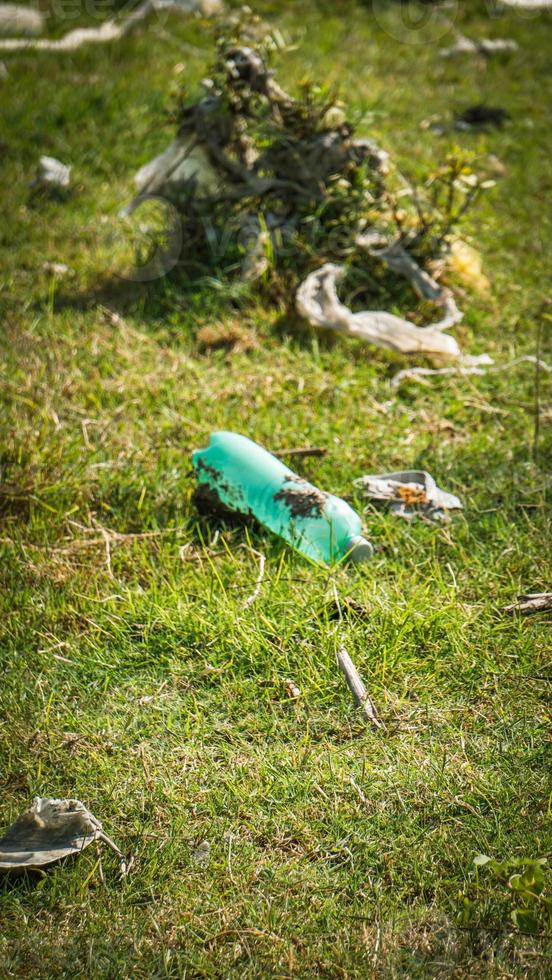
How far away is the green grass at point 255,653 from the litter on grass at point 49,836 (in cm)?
4

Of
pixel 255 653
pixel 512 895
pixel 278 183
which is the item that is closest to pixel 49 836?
pixel 255 653

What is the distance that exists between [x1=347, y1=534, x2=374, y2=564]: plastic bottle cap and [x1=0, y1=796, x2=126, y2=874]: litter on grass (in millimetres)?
995

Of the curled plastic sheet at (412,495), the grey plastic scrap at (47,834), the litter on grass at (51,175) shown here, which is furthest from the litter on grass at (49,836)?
the litter on grass at (51,175)

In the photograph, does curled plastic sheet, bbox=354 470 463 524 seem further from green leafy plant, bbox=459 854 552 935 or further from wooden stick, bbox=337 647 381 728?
green leafy plant, bbox=459 854 552 935

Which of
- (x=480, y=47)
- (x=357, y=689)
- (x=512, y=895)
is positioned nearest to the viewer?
(x=512, y=895)

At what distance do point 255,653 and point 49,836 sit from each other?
661mm

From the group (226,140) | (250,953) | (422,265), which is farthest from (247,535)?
(226,140)

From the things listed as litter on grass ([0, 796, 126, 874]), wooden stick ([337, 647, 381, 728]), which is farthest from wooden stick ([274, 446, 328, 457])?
litter on grass ([0, 796, 126, 874])

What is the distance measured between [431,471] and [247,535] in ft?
2.30

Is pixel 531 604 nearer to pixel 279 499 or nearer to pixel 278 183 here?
pixel 279 499

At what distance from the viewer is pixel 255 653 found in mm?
2197

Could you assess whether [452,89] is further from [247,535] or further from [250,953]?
[250,953]

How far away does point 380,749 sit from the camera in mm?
1969

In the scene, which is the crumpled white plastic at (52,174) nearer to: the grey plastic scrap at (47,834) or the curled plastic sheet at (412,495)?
the curled plastic sheet at (412,495)
